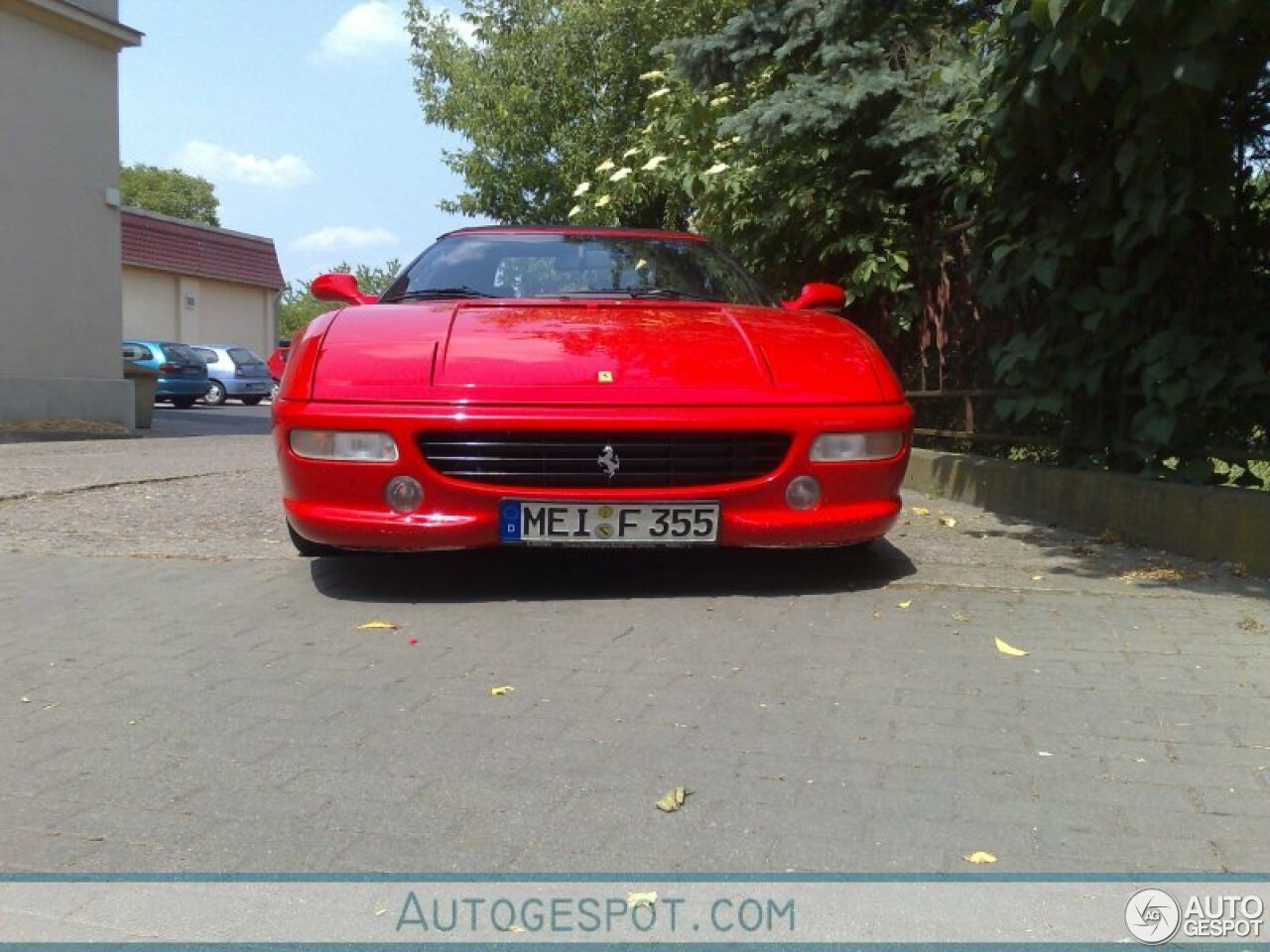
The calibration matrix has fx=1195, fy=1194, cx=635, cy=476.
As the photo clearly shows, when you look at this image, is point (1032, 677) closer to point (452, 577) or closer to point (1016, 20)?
point (452, 577)

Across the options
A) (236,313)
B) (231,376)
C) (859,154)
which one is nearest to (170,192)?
(236,313)

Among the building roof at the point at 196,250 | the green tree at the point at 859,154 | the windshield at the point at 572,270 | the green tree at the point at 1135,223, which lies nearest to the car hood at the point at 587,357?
the windshield at the point at 572,270

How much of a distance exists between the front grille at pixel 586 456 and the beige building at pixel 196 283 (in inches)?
1275

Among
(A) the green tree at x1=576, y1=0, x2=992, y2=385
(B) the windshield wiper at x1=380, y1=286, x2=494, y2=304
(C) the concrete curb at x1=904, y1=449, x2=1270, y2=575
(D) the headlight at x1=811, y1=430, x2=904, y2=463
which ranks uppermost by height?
(A) the green tree at x1=576, y1=0, x2=992, y2=385

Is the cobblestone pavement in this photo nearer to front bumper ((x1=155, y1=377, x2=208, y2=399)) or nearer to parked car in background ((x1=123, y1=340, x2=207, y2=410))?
front bumper ((x1=155, y1=377, x2=208, y2=399))

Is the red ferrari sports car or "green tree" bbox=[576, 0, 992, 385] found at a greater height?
"green tree" bbox=[576, 0, 992, 385]

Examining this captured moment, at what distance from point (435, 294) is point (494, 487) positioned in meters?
1.44

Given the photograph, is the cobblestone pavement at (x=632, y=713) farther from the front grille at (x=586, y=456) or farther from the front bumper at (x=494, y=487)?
the front grille at (x=586, y=456)

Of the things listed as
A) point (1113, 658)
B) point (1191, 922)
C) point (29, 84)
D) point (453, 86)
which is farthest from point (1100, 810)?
point (453, 86)

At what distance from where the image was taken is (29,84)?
539 inches

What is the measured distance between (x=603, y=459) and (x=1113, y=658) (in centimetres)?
182

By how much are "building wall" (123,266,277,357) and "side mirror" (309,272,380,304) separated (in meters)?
32.1

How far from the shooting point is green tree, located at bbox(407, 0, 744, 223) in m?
19.4

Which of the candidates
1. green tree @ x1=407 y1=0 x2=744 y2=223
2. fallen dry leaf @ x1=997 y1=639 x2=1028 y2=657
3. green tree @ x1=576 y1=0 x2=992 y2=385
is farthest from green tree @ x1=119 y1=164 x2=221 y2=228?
fallen dry leaf @ x1=997 y1=639 x2=1028 y2=657
